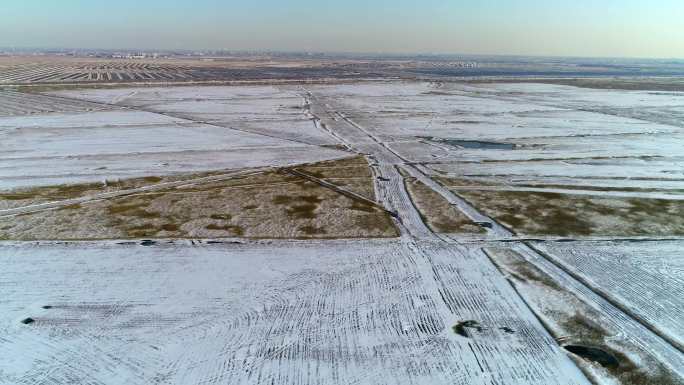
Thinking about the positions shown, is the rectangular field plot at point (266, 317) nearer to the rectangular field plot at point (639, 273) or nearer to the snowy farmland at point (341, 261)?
the snowy farmland at point (341, 261)

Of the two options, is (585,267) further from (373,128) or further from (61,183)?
(373,128)

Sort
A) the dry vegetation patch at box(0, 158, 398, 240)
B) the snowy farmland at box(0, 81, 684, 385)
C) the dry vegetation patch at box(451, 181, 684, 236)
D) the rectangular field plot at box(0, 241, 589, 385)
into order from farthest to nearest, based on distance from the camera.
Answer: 1. the dry vegetation patch at box(451, 181, 684, 236)
2. the dry vegetation patch at box(0, 158, 398, 240)
3. the snowy farmland at box(0, 81, 684, 385)
4. the rectangular field plot at box(0, 241, 589, 385)

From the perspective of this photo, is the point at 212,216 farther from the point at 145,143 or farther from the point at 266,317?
the point at 145,143

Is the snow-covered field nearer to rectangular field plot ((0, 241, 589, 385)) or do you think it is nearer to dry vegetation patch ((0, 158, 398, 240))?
dry vegetation patch ((0, 158, 398, 240))

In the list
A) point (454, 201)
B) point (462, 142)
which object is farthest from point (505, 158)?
point (454, 201)

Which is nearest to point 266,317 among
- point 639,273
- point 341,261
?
point 341,261

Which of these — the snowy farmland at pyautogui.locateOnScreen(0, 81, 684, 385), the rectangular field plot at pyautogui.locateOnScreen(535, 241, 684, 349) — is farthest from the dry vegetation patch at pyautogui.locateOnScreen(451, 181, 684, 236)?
the rectangular field plot at pyautogui.locateOnScreen(535, 241, 684, 349)

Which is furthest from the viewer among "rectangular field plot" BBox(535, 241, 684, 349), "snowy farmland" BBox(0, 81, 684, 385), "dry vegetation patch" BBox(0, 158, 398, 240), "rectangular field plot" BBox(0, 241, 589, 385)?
"dry vegetation patch" BBox(0, 158, 398, 240)

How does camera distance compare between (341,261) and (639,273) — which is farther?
(341,261)
